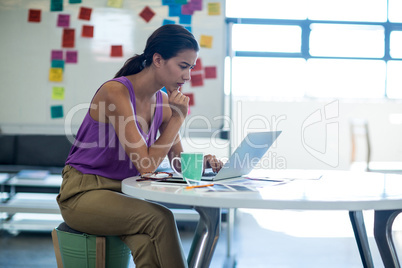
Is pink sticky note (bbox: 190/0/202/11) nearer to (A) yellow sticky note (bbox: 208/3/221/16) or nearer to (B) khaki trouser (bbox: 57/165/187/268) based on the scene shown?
(A) yellow sticky note (bbox: 208/3/221/16)

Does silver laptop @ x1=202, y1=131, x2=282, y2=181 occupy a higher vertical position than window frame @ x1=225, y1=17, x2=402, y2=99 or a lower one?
lower

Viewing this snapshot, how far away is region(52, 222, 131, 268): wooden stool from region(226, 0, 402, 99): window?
3.57 metres

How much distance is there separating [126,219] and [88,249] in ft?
0.72

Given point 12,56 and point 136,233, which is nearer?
point 136,233

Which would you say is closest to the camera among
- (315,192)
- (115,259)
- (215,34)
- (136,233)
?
(315,192)

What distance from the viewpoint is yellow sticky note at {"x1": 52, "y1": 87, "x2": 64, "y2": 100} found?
11.4 feet

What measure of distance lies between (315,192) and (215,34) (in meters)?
2.54

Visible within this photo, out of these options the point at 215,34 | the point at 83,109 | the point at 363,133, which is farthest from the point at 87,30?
the point at 363,133

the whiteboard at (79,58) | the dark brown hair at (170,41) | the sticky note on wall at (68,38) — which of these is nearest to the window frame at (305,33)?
the whiteboard at (79,58)

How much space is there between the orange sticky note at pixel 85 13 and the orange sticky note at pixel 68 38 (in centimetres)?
12

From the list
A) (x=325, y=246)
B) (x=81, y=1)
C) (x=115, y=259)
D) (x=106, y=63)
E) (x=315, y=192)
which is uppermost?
(x=81, y=1)

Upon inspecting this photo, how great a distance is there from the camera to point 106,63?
3480mm

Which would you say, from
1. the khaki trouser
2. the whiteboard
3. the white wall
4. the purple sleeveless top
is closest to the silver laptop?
the khaki trouser

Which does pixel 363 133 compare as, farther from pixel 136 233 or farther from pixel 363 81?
pixel 136 233
